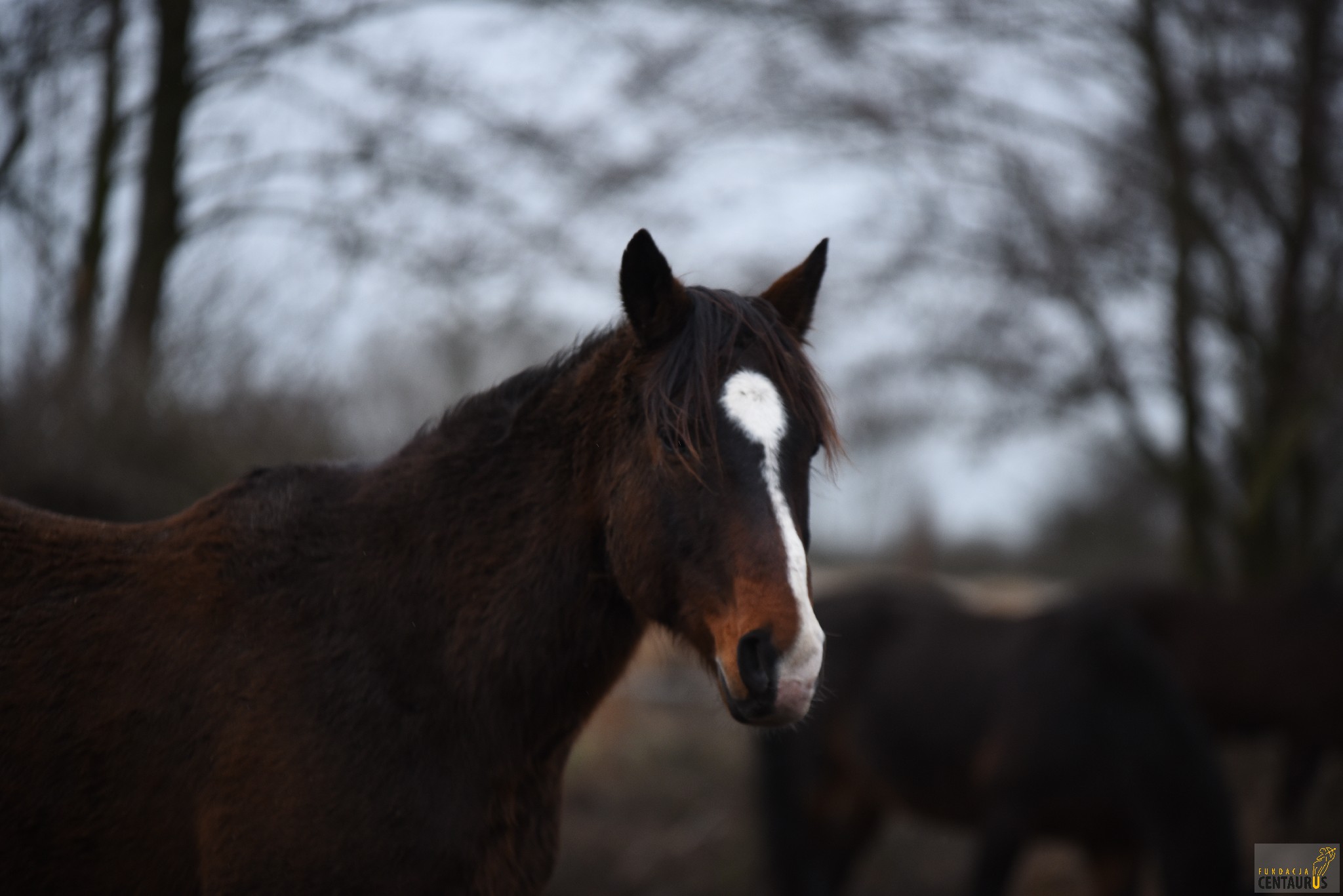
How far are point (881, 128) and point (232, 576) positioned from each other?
24.5 feet

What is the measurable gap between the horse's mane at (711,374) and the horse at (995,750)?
184 inches

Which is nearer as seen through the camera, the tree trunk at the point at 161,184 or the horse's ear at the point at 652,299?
the horse's ear at the point at 652,299

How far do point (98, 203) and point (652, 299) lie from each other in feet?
19.1

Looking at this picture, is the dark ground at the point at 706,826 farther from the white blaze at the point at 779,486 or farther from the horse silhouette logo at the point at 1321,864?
the white blaze at the point at 779,486

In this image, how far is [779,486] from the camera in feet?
7.32

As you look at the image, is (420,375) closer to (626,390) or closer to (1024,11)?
(1024,11)

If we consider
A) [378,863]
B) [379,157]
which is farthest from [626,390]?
[379,157]

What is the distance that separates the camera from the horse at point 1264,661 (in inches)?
341

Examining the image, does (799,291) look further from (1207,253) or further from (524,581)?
(1207,253)

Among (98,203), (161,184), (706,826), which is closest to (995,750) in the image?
(706,826)

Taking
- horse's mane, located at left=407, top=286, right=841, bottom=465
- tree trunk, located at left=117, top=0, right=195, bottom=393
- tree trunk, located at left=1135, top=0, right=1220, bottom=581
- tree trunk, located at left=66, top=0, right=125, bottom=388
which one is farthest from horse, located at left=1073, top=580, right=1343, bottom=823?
tree trunk, located at left=66, top=0, right=125, bottom=388
